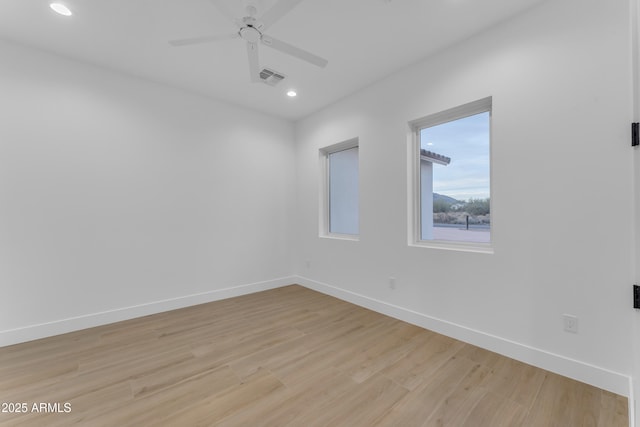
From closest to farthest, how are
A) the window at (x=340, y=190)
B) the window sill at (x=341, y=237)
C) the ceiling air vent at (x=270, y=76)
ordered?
the ceiling air vent at (x=270, y=76), the window sill at (x=341, y=237), the window at (x=340, y=190)

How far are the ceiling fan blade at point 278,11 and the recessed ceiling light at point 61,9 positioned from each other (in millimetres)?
1650

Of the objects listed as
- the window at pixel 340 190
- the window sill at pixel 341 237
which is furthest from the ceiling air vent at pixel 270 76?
the window sill at pixel 341 237

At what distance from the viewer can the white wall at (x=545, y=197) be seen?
178 cm

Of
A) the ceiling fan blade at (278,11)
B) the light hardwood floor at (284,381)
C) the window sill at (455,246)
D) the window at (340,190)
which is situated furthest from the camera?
the window at (340,190)

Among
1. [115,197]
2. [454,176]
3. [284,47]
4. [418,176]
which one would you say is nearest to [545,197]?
[454,176]

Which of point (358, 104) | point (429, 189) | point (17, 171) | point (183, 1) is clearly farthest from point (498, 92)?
point (17, 171)

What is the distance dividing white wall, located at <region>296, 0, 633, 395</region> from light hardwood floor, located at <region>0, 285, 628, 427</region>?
10.8 inches

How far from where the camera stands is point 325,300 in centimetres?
370

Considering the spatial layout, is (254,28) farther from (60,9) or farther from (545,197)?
(545,197)

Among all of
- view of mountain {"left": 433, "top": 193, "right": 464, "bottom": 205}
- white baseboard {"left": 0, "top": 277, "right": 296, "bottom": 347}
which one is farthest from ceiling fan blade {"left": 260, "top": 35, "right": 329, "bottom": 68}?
white baseboard {"left": 0, "top": 277, "right": 296, "bottom": 347}

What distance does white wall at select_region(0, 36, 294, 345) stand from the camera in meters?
2.56

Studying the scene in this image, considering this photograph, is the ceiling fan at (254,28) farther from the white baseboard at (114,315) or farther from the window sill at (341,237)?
the white baseboard at (114,315)

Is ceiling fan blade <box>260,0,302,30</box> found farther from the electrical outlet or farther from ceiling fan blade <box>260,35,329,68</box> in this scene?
the electrical outlet

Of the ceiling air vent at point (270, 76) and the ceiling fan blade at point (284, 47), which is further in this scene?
the ceiling air vent at point (270, 76)
